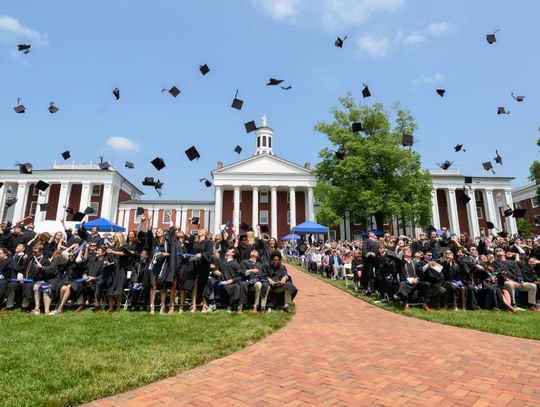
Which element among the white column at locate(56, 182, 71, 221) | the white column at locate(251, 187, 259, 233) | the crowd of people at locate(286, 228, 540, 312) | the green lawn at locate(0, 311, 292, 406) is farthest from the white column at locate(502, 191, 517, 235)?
the white column at locate(56, 182, 71, 221)

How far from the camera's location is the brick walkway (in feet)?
11.1

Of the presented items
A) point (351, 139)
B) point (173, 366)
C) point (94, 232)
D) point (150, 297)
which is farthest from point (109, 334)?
point (351, 139)

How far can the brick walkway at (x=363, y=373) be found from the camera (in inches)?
133

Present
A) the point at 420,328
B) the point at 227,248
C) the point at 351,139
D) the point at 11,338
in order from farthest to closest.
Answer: the point at 351,139 < the point at 227,248 < the point at 420,328 < the point at 11,338

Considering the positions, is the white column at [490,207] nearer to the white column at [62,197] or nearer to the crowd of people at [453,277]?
the crowd of people at [453,277]

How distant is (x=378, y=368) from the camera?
4309mm

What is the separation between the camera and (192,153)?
11.9 meters

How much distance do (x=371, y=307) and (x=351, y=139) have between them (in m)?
24.6

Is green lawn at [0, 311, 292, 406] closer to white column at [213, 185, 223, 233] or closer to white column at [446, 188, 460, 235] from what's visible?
white column at [213, 185, 223, 233]

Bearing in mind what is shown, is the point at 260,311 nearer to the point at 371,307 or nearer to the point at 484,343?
the point at 371,307

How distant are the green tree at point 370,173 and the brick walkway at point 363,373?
23679 millimetres

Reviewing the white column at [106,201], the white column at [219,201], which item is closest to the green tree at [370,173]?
the white column at [219,201]

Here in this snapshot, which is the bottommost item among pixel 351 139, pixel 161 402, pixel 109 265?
pixel 161 402

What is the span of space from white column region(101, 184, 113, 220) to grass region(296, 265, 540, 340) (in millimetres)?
50386
